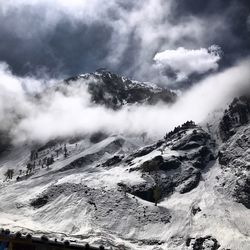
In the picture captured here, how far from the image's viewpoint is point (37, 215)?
149 meters

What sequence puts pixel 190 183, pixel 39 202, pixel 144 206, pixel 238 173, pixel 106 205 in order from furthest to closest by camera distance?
pixel 190 183
pixel 238 173
pixel 39 202
pixel 106 205
pixel 144 206

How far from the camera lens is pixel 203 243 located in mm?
123438

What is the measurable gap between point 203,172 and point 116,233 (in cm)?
7584

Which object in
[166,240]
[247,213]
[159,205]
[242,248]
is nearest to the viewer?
[242,248]

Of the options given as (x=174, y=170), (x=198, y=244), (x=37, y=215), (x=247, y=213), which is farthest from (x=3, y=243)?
(x=174, y=170)

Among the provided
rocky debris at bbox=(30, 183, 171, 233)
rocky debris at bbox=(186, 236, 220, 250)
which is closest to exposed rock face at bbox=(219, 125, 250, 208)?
rocky debris at bbox=(30, 183, 171, 233)

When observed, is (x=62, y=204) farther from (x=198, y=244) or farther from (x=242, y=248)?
(x=242, y=248)

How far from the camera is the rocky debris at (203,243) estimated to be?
397ft

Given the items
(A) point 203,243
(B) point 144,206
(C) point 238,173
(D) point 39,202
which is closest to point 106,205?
(B) point 144,206

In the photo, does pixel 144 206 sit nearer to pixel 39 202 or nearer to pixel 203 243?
pixel 203 243

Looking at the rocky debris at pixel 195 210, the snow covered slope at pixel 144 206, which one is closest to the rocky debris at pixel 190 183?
the snow covered slope at pixel 144 206

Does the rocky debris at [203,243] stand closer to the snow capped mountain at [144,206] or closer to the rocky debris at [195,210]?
the snow capped mountain at [144,206]

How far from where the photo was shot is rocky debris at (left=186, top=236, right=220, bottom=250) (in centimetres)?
12111

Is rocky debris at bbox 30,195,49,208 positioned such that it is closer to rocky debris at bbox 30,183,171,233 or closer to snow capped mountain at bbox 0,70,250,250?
rocky debris at bbox 30,183,171,233
